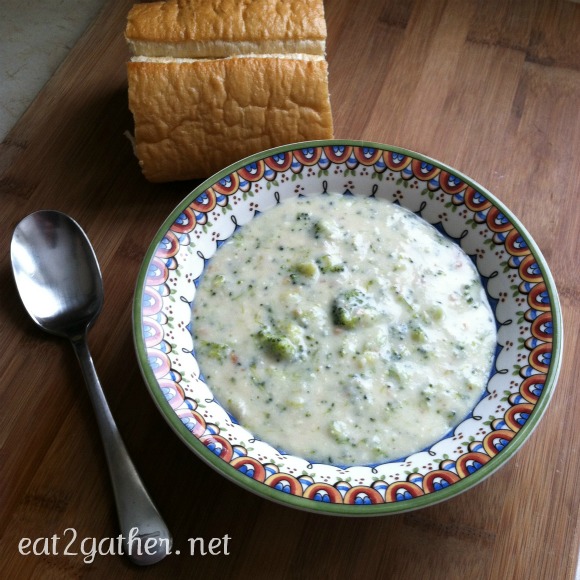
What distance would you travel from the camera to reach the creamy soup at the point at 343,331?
4.38 feet

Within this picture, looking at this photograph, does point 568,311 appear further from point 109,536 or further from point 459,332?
point 109,536

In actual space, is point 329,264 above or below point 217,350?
above

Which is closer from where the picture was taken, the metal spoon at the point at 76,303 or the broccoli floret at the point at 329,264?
the metal spoon at the point at 76,303

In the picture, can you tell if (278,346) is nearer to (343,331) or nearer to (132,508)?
(343,331)

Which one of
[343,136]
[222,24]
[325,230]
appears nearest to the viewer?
[325,230]

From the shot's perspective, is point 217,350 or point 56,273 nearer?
point 217,350

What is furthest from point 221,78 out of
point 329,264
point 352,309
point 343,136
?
point 352,309

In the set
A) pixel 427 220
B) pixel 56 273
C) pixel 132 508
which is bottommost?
pixel 132 508

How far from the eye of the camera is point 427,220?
163cm

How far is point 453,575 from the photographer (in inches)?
53.1

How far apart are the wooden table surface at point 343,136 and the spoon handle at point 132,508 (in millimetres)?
45

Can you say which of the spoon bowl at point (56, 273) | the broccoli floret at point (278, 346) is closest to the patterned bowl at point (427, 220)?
the broccoli floret at point (278, 346)

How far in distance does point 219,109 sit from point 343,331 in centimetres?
67

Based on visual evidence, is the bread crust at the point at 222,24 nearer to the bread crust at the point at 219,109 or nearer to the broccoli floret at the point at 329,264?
the bread crust at the point at 219,109
